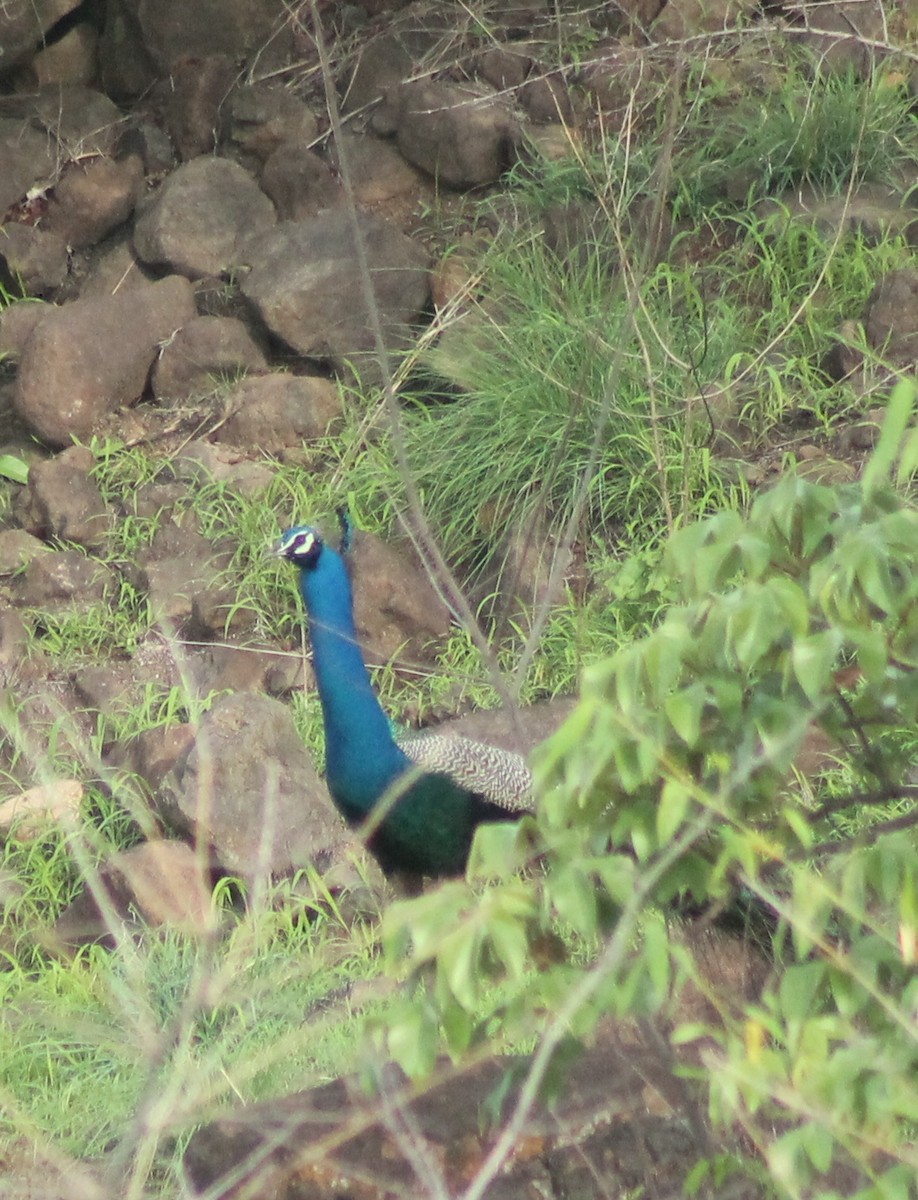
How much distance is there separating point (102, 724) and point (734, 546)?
10.6ft

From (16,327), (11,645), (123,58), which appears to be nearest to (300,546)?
(11,645)

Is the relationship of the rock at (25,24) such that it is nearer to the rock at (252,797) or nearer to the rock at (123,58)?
the rock at (123,58)

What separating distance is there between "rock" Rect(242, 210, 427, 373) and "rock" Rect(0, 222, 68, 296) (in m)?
0.76

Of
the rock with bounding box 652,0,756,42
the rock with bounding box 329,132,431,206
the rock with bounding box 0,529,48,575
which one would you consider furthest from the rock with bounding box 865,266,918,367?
the rock with bounding box 0,529,48,575

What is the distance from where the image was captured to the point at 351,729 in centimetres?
354

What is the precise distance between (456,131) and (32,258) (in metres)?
1.50

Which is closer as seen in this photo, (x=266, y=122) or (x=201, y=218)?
(x=201, y=218)

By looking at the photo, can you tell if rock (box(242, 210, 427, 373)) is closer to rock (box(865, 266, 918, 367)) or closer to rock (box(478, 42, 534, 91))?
rock (box(478, 42, 534, 91))

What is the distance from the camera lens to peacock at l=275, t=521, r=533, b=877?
11.6 feet

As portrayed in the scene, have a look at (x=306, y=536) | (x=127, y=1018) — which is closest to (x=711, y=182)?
(x=306, y=536)

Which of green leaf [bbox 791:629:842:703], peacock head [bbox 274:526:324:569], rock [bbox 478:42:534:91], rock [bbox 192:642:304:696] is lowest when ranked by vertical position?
rock [bbox 192:642:304:696]

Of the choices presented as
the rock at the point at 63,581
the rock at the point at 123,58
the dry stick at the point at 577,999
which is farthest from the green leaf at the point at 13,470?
the dry stick at the point at 577,999

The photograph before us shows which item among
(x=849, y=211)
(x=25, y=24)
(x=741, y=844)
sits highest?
(x=741, y=844)

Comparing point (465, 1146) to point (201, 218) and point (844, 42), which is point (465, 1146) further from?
point (844, 42)
